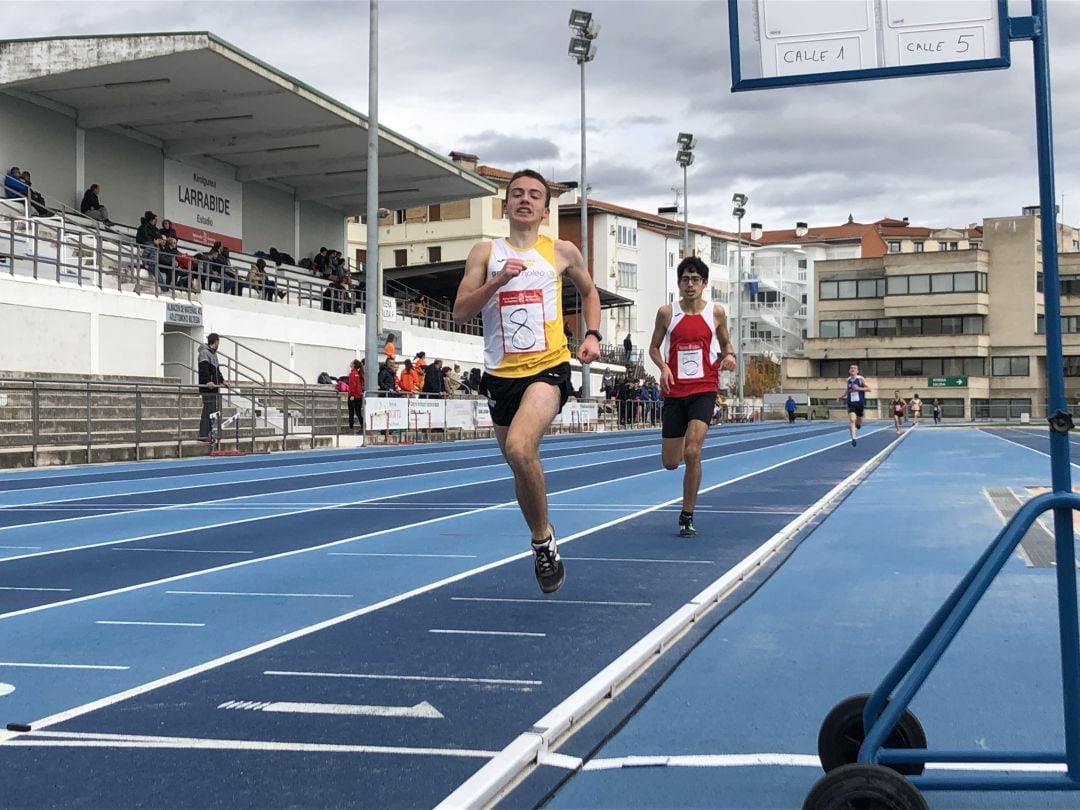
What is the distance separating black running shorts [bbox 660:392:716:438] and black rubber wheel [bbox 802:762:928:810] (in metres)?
6.60

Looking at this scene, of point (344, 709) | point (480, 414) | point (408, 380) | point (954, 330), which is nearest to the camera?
point (344, 709)

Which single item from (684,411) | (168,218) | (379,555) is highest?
(168,218)

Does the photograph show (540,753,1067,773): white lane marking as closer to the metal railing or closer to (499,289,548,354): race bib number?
(499,289,548,354): race bib number

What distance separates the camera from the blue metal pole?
9.89ft

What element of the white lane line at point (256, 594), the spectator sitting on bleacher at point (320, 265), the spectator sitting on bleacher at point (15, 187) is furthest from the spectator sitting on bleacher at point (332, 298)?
the white lane line at point (256, 594)

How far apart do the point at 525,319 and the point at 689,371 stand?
3.40 m

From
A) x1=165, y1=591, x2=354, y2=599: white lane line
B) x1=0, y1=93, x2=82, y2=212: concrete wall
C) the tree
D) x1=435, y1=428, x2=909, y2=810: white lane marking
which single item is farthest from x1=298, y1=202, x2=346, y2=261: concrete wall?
the tree

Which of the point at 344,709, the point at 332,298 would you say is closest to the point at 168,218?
the point at 332,298

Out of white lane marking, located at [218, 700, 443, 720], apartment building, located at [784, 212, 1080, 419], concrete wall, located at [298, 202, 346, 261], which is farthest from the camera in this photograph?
apartment building, located at [784, 212, 1080, 419]

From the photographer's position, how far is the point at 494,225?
73.5 metres

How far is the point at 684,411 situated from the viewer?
9703 mm

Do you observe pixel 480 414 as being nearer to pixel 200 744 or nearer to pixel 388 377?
pixel 388 377

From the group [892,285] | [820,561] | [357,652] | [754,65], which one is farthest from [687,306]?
[892,285]

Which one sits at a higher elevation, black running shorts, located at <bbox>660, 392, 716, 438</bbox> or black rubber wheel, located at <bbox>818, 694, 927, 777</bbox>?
black running shorts, located at <bbox>660, 392, 716, 438</bbox>
